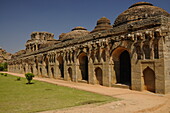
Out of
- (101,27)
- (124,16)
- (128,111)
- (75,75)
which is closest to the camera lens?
(128,111)

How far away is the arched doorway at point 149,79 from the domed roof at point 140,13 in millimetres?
5408

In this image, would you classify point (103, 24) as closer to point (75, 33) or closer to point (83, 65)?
point (75, 33)

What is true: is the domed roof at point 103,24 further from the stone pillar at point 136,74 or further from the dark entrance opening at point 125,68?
the stone pillar at point 136,74

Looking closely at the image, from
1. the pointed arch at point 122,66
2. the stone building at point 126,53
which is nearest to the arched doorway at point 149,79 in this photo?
the stone building at point 126,53

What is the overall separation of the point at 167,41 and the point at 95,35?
7.22 m

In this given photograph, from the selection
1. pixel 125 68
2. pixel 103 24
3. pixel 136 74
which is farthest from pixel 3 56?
pixel 136 74

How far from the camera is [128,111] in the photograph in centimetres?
663

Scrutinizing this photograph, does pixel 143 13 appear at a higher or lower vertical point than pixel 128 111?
higher

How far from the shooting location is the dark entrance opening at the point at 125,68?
14.7m

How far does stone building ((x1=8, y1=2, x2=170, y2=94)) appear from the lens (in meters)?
10.4

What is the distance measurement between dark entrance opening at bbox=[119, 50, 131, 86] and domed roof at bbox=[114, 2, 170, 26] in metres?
3.26

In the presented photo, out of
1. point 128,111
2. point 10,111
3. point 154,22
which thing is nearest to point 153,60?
point 154,22

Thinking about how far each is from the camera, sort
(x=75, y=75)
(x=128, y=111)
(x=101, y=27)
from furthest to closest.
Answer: (x=101, y=27) → (x=75, y=75) → (x=128, y=111)

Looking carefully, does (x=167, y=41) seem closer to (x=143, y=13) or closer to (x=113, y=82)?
(x=143, y=13)
